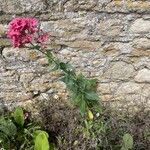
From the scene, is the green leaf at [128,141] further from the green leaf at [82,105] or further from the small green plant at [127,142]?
the green leaf at [82,105]

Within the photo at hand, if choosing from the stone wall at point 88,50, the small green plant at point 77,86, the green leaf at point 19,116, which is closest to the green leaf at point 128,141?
the small green plant at point 77,86

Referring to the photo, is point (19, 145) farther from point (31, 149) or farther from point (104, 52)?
point (104, 52)

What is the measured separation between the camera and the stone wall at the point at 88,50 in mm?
3912

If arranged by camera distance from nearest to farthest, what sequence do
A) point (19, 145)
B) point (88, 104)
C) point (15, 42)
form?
1. point (15, 42)
2. point (88, 104)
3. point (19, 145)

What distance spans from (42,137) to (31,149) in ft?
0.68

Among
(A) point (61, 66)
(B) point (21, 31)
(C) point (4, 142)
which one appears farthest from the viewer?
(C) point (4, 142)

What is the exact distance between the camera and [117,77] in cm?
427

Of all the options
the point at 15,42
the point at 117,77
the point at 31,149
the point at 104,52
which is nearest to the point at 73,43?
the point at 104,52

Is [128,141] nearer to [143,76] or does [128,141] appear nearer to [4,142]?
[143,76]

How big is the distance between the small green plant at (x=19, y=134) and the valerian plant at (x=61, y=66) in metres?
0.51

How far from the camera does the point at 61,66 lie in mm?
3609

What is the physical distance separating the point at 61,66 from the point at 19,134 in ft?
3.71

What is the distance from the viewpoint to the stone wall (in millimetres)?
3912

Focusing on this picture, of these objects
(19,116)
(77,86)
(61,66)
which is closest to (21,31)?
(61,66)
